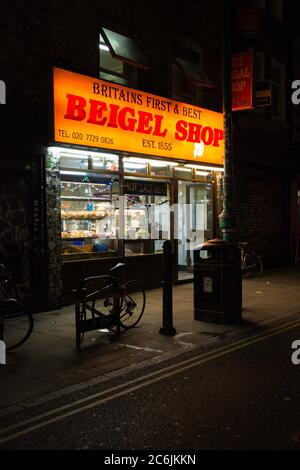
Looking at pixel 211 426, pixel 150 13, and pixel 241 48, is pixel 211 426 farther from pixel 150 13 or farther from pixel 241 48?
pixel 241 48

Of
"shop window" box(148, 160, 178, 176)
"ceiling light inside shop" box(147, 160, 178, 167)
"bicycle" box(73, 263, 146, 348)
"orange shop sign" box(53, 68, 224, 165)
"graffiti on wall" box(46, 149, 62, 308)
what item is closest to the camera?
"bicycle" box(73, 263, 146, 348)

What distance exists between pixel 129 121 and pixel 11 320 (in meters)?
4.99

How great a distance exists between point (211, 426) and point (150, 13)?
1071 cm

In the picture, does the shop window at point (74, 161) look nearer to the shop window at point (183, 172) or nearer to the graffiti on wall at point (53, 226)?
the graffiti on wall at point (53, 226)

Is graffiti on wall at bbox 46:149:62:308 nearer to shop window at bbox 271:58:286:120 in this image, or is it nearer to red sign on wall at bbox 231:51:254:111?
red sign on wall at bbox 231:51:254:111

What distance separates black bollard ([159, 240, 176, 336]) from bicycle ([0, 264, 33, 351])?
2.12 metres

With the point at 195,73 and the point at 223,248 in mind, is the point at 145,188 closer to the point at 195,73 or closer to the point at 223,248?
the point at 195,73

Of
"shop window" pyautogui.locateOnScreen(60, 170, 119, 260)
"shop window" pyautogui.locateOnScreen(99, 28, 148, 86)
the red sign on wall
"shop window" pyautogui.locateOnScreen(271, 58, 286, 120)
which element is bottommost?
"shop window" pyautogui.locateOnScreen(60, 170, 119, 260)

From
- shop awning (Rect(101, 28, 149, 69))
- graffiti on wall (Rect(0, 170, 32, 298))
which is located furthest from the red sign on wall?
graffiti on wall (Rect(0, 170, 32, 298))

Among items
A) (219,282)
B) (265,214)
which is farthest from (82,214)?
(265,214)

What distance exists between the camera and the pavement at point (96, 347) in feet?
18.9

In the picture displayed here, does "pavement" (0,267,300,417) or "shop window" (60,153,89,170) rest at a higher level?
"shop window" (60,153,89,170)

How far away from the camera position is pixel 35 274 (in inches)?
387

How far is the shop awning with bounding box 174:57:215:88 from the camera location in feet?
44.0
